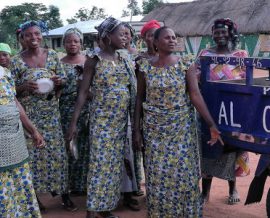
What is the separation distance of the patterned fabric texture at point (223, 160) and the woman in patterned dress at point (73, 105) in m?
1.34

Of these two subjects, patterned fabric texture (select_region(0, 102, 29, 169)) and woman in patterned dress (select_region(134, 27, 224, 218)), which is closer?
patterned fabric texture (select_region(0, 102, 29, 169))

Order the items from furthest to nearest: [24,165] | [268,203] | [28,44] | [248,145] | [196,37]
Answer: [196,37], [28,44], [268,203], [248,145], [24,165]

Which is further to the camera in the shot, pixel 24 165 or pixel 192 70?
pixel 192 70

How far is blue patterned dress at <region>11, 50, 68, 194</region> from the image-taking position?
418 centimetres

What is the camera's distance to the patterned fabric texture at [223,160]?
4.23 m

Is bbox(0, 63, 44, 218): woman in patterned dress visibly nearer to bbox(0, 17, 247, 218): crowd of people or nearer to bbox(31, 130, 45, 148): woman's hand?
bbox(0, 17, 247, 218): crowd of people

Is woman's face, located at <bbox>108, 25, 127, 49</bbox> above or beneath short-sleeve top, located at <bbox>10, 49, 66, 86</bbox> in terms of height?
above

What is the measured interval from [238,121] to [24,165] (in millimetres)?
1663

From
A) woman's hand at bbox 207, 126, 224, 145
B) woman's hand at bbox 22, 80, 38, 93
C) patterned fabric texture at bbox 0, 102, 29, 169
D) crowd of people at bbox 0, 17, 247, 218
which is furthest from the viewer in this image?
woman's hand at bbox 22, 80, 38, 93

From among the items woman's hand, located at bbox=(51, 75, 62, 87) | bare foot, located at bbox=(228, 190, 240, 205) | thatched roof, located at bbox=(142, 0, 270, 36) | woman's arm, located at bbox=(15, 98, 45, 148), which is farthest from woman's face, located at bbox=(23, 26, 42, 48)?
thatched roof, located at bbox=(142, 0, 270, 36)

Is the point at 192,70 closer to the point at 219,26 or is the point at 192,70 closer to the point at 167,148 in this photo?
the point at 167,148

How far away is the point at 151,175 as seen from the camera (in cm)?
371

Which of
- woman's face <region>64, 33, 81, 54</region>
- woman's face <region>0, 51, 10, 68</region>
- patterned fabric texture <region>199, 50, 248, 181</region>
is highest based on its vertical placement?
woman's face <region>64, 33, 81, 54</region>

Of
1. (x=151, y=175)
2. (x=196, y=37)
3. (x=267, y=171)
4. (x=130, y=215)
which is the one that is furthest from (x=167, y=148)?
(x=196, y=37)
